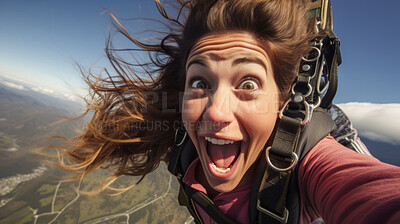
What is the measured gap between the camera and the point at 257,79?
4.76 ft

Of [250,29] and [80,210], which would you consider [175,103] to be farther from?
[80,210]

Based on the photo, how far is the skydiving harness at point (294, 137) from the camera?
133 cm

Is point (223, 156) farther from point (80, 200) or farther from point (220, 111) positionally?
point (80, 200)

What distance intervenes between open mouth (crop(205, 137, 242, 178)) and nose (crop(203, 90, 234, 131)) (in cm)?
22

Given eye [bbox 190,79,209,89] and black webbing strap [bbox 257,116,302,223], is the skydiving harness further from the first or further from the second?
eye [bbox 190,79,209,89]

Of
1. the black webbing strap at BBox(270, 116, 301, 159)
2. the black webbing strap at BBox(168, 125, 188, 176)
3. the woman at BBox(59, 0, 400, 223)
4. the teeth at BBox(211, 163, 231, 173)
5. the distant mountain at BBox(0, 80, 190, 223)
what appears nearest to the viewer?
the woman at BBox(59, 0, 400, 223)

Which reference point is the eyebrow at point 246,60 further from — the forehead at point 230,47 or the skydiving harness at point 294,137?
the skydiving harness at point 294,137

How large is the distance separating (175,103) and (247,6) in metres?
1.78

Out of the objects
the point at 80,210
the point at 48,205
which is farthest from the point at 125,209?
the point at 48,205

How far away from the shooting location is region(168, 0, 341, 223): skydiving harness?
4.37ft

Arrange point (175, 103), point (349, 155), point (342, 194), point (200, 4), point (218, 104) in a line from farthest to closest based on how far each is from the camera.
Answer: point (175, 103) → point (200, 4) → point (218, 104) → point (349, 155) → point (342, 194)

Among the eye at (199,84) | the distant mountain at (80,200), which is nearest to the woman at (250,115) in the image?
the eye at (199,84)

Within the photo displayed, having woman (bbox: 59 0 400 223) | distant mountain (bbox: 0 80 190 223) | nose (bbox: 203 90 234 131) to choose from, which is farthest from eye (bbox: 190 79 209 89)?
distant mountain (bbox: 0 80 190 223)

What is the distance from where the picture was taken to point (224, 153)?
1654mm
